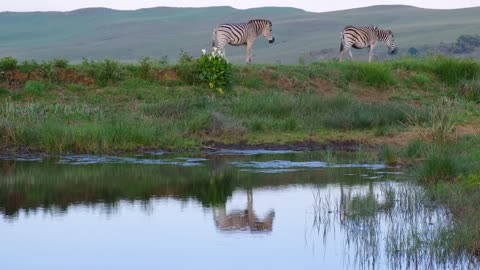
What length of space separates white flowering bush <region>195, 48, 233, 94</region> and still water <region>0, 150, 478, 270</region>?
5370 mm

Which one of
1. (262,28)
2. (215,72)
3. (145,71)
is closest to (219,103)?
(215,72)

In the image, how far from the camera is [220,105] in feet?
76.1

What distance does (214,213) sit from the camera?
568 inches

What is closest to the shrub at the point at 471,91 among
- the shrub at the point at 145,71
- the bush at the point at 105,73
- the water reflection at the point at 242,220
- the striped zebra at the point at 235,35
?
the striped zebra at the point at 235,35

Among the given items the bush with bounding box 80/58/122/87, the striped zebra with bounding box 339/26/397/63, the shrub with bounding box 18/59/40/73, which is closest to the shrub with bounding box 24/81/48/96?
the shrub with bounding box 18/59/40/73

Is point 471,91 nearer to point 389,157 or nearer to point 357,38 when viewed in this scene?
point 357,38

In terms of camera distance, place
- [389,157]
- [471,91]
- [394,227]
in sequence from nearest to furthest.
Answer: [394,227] < [389,157] < [471,91]

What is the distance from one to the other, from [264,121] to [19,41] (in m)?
61.3

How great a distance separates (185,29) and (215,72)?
55.2m

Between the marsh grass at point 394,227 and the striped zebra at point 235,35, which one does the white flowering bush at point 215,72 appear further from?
the marsh grass at point 394,227

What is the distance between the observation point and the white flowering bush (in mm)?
24797

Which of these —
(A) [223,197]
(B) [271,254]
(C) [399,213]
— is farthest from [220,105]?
(B) [271,254]

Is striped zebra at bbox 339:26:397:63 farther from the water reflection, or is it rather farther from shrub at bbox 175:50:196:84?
the water reflection

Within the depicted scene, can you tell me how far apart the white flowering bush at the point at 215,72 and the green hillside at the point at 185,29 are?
31743mm
